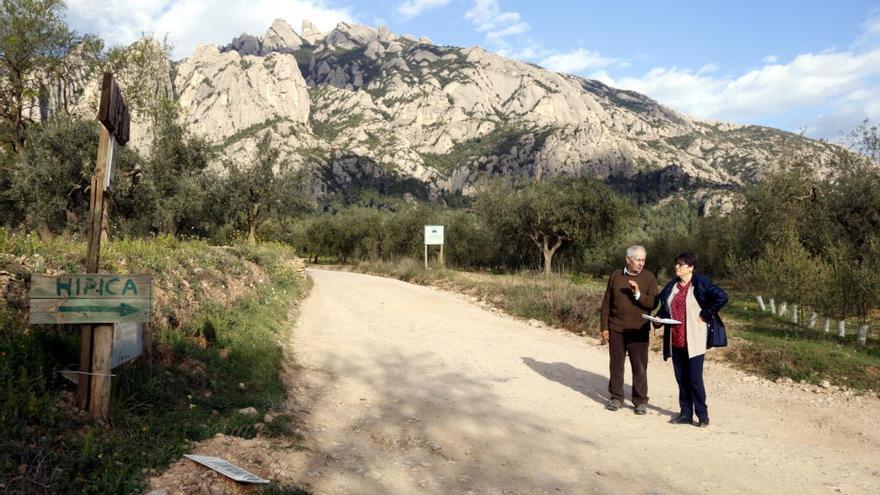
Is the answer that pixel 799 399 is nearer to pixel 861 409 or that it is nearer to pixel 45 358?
pixel 861 409

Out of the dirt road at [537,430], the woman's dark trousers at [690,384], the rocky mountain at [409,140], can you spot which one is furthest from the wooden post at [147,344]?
the rocky mountain at [409,140]

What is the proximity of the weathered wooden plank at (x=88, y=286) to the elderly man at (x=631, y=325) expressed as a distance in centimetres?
554

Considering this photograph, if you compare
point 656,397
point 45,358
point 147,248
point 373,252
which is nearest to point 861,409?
point 656,397

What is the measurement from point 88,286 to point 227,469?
2074 millimetres

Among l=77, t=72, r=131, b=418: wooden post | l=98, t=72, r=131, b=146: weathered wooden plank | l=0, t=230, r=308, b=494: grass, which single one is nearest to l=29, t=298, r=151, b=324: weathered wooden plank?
l=77, t=72, r=131, b=418: wooden post

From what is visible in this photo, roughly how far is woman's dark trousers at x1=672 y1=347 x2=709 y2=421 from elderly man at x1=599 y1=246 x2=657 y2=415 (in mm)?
449

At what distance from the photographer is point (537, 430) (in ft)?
19.0

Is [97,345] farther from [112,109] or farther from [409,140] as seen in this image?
[409,140]

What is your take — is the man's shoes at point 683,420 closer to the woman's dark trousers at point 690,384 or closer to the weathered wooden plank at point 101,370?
the woman's dark trousers at point 690,384

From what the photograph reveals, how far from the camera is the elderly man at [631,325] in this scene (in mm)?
6629

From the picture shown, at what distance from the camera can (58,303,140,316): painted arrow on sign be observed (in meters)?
4.29

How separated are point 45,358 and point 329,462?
2879 mm

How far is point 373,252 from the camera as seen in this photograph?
1816 inches

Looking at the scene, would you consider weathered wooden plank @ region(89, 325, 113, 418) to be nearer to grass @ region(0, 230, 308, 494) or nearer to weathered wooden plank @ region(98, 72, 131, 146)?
grass @ region(0, 230, 308, 494)
